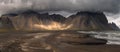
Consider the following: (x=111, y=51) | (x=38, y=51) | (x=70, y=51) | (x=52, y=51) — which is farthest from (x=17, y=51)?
(x=111, y=51)

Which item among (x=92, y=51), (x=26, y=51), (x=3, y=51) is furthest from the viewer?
(x=92, y=51)

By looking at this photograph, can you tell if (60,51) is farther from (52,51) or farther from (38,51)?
(38,51)

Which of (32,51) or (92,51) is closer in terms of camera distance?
(32,51)

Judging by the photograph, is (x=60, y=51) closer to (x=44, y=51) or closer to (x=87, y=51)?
(x=44, y=51)

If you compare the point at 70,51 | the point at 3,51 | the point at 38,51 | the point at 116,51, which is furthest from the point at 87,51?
the point at 3,51

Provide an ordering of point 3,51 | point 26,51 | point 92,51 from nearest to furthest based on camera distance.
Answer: point 3,51
point 26,51
point 92,51

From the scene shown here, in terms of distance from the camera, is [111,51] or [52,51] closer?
[52,51]

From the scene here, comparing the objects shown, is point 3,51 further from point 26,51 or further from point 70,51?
point 70,51
